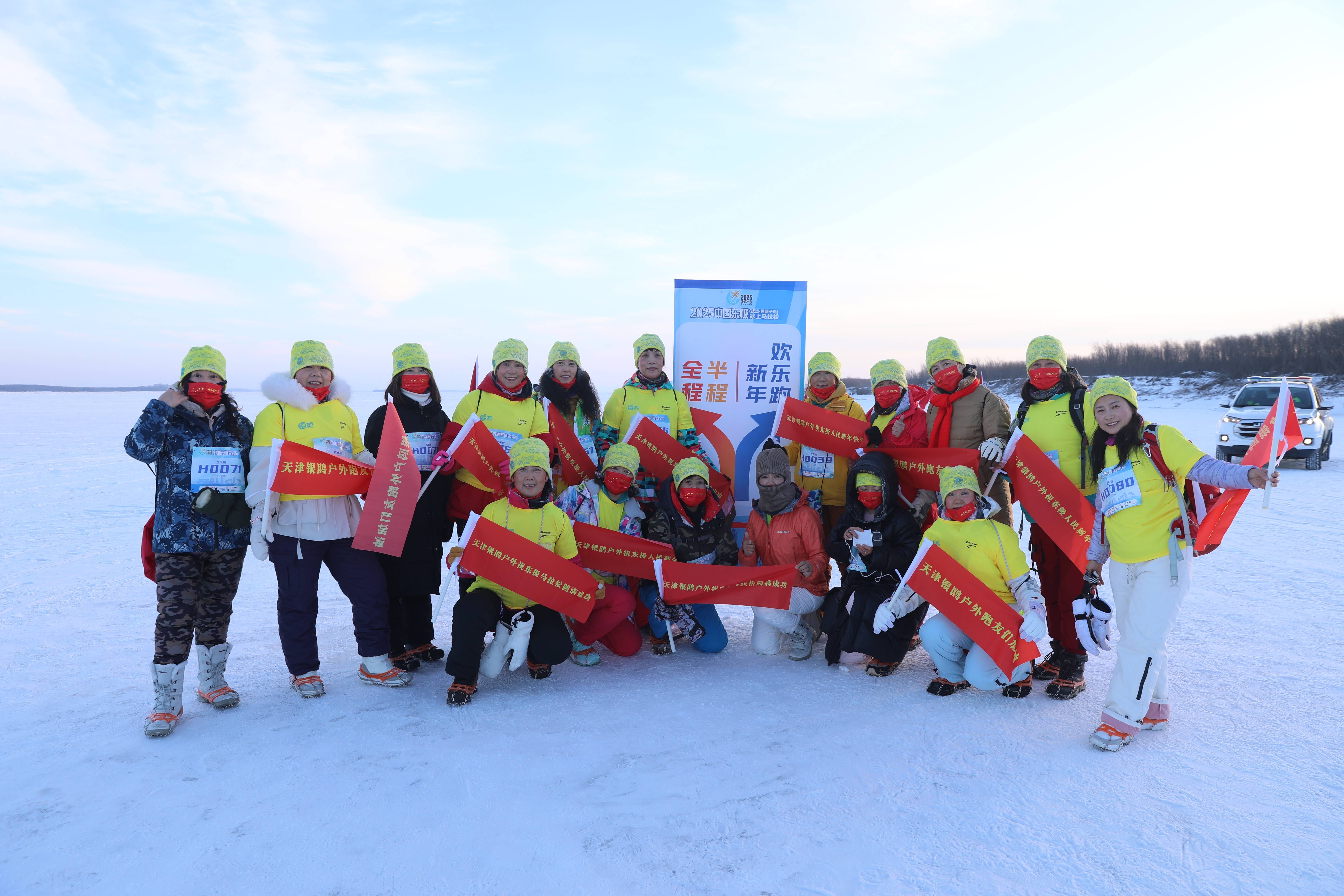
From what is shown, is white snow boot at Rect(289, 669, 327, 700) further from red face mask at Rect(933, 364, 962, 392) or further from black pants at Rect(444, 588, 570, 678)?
red face mask at Rect(933, 364, 962, 392)

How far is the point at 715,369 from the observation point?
624cm

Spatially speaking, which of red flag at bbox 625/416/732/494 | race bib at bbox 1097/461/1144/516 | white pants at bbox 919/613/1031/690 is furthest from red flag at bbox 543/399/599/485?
race bib at bbox 1097/461/1144/516

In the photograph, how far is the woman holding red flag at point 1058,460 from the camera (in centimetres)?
414

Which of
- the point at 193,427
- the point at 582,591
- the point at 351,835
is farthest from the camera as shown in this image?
the point at 582,591

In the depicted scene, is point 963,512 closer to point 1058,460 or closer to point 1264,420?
point 1058,460

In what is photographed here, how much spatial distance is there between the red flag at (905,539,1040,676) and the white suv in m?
12.0

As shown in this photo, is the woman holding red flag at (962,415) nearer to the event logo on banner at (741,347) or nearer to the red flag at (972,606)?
the red flag at (972,606)

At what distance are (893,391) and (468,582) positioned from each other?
3260 mm

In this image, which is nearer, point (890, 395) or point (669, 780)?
point (669, 780)

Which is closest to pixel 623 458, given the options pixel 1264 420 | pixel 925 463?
pixel 925 463

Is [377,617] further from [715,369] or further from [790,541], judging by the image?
[715,369]

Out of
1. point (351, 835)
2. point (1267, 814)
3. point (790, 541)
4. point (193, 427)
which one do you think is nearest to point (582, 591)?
point (790, 541)

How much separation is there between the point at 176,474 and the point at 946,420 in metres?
4.64

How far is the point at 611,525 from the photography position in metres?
4.87
